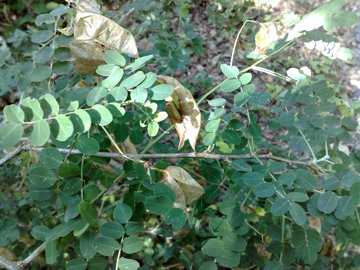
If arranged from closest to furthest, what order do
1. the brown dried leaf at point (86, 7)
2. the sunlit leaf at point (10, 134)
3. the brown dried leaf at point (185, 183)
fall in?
the sunlit leaf at point (10, 134) → the brown dried leaf at point (185, 183) → the brown dried leaf at point (86, 7)

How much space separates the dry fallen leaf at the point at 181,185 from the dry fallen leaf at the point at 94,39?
0.33 meters

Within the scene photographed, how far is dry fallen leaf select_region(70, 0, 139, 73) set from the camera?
4.08ft

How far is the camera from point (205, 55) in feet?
12.4

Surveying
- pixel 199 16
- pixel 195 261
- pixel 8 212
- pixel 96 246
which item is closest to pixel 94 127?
pixel 96 246

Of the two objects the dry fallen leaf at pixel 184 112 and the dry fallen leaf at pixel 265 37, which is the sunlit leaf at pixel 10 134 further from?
the dry fallen leaf at pixel 265 37

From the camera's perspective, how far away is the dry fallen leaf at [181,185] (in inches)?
47.7

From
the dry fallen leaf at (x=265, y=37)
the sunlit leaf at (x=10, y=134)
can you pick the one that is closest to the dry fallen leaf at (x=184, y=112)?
the dry fallen leaf at (x=265, y=37)

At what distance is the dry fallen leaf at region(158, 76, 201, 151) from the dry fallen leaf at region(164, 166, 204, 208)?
0.26 feet

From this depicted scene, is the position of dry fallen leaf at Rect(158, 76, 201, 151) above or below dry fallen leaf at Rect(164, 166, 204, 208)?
above

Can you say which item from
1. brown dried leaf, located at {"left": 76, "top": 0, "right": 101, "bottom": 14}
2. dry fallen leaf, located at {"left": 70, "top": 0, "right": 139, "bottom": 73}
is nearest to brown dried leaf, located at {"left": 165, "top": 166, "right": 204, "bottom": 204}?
dry fallen leaf, located at {"left": 70, "top": 0, "right": 139, "bottom": 73}

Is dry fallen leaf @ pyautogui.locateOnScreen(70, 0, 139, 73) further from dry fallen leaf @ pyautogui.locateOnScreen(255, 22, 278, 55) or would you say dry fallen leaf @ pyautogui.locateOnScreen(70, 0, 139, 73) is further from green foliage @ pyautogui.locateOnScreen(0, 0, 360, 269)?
dry fallen leaf @ pyautogui.locateOnScreen(255, 22, 278, 55)

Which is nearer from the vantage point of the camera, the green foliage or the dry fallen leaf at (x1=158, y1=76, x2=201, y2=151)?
the green foliage

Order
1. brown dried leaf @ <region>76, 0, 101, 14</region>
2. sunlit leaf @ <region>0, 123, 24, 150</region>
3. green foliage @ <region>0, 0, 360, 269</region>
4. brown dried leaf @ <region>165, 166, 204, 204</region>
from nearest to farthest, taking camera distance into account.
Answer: sunlit leaf @ <region>0, 123, 24, 150</region>
green foliage @ <region>0, 0, 360, 269</region>
brown dried leaf @ <region>165, 166, 204, 204</region>
brown dried leaf @ <region>76, 0, 101, 14</region>

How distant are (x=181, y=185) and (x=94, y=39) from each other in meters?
0.44
